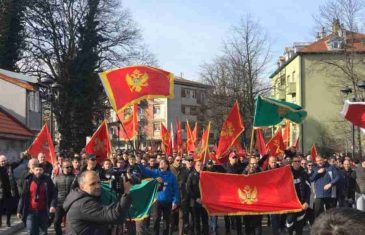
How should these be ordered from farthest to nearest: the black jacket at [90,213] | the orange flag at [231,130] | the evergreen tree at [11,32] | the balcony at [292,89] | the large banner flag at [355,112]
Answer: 1. the balcony at [292,89]
2. the evergreen tree at [11,32]
3. the orange flag at [231,130]
4. the large banner flag at [355,112]
5. the black jacket at [90,213]

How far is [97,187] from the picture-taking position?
5.66 meters

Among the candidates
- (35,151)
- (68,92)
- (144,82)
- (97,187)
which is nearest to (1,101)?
(68,92)

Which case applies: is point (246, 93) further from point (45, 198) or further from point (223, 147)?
point (45, 198)

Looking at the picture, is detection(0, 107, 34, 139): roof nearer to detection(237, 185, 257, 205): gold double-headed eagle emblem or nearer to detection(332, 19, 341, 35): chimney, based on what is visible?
detection(237, 185, 257, 205): gold double-headed eagle emblem

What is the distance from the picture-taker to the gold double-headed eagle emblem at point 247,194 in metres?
13.6

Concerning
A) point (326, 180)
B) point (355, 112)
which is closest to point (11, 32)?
point (326, 180)

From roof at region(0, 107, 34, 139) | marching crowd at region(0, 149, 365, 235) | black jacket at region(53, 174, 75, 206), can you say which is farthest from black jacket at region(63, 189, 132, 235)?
roof at region(0, 107, 34, 139)

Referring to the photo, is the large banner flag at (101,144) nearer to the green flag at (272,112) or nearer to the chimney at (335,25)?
the green flag at (272,112)

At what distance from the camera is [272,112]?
1593cm

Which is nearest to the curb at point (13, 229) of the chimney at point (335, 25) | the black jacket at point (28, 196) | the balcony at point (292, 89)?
the black jacket at point (28, 196)

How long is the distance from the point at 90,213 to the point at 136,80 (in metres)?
8.72

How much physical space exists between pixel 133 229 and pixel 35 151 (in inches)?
236

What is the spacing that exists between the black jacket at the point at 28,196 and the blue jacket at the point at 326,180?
6.29 m

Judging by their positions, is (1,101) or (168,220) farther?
(1,101)
